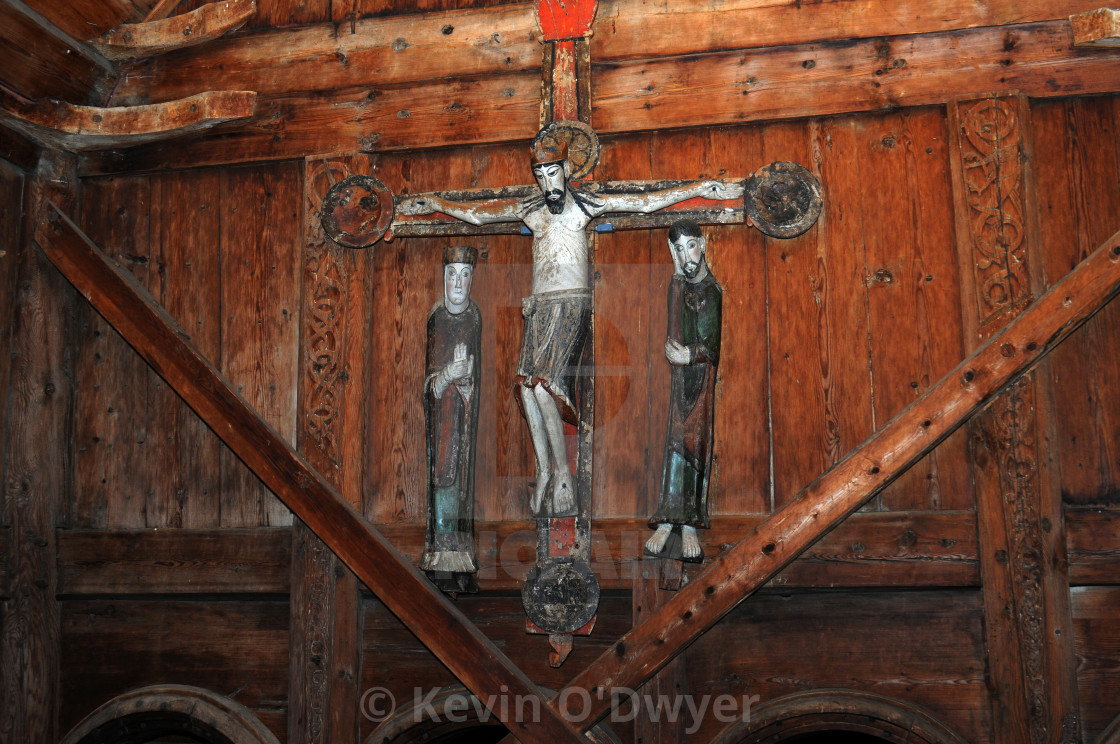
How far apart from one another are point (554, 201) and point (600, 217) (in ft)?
0.70

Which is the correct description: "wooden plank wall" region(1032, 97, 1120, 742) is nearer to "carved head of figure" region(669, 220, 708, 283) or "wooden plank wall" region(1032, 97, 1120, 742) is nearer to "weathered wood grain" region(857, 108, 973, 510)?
"weathered wood grain" region(857, 108, 973, 510)

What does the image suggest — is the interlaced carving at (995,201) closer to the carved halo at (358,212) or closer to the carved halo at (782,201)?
the carved halo at (782,201)

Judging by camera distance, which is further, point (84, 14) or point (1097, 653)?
point (84, 14)

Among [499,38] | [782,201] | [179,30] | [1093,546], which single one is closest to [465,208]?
[499,38]

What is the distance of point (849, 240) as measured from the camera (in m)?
4.37

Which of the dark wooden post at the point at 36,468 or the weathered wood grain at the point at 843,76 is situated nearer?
the weathered wood grain at the point at 843,76

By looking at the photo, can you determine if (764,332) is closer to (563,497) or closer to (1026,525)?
(563,497)

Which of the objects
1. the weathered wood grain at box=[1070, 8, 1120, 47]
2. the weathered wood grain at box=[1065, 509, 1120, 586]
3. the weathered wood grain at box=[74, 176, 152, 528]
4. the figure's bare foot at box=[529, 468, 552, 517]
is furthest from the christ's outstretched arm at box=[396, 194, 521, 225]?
the weathered wood grain at box=[1065, 509, 1120, 586]

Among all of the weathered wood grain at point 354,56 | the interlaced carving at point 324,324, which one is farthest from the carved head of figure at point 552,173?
the interlaced carving at point 324,324

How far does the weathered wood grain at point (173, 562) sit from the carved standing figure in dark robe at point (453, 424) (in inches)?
28.5

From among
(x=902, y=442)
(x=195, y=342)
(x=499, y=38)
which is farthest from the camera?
(x=195, y=342)

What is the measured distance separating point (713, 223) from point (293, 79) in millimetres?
2060

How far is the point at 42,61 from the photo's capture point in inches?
189

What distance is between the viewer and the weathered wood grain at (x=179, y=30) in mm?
4957
